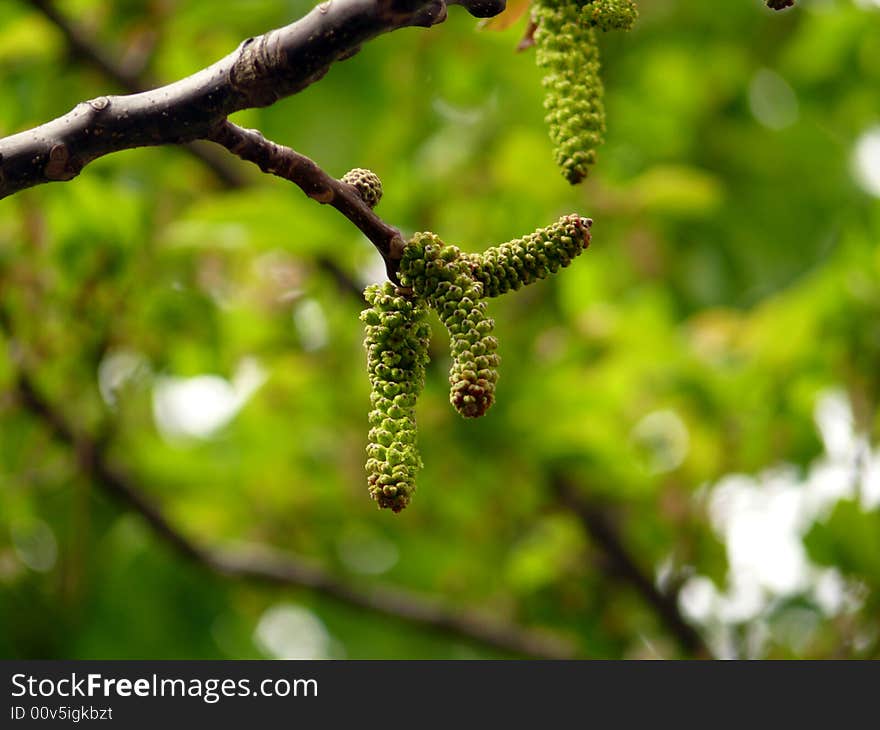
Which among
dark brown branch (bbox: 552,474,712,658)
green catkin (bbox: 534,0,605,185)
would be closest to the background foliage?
Result: dark brown branch (bbox: 552,474,712,658)

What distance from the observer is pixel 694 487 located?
11.2 feet

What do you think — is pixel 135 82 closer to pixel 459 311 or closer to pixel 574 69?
pixel 574 69

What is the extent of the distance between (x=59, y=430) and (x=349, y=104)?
114 cm

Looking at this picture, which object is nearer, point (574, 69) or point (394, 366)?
point (394, 366)

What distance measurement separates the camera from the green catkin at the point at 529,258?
982mm

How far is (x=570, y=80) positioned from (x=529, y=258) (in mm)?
246

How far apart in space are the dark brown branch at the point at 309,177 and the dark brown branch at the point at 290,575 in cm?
223

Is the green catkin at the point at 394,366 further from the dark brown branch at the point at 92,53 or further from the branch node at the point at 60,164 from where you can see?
the dark brown branch at the point at 92,53

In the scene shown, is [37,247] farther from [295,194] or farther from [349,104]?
[349,104]

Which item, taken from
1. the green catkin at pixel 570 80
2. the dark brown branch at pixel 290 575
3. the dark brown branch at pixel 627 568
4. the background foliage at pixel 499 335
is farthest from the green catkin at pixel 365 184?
the dark brown branch at pixel 627 568

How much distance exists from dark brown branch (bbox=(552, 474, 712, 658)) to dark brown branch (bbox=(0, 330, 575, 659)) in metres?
0.30

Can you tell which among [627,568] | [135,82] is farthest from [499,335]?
[135,82]

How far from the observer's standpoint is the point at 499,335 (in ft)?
10.6

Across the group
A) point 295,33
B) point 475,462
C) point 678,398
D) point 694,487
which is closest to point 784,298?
point 678,398
